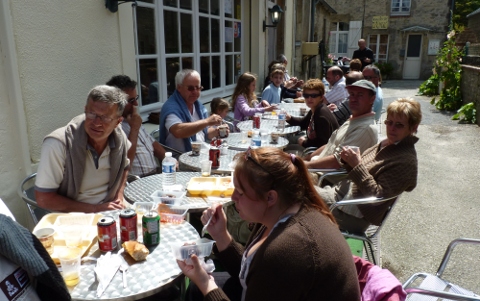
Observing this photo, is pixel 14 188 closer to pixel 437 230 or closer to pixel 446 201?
pixel 437 230

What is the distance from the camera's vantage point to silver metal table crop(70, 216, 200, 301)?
1.46m

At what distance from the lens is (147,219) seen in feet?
5.80

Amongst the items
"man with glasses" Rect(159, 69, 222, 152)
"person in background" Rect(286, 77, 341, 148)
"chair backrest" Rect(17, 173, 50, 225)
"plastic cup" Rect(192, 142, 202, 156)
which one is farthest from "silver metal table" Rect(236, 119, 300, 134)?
"chair backrest" Rect(17, 173, 50, 225)

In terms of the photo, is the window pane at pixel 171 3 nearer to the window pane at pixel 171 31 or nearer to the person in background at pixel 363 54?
the window pane at pixel 171 31

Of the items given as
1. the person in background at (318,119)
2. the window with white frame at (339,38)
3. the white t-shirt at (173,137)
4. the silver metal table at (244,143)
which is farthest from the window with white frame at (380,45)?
the white t-shirt at (173,137)

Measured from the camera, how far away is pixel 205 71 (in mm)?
6582

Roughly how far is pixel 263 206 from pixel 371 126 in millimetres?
2079

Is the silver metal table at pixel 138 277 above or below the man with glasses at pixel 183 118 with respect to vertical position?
below

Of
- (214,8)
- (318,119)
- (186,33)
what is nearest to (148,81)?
(186,33)

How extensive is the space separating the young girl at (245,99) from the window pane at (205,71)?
94 cm

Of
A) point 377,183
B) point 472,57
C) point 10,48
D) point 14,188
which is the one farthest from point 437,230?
point 472,57

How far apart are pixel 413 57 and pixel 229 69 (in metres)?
19.8

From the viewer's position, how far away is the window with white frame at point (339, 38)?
82.4 feet

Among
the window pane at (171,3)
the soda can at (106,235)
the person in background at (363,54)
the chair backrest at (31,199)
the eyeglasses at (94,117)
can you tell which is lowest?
the chair backrest at (31,199)
